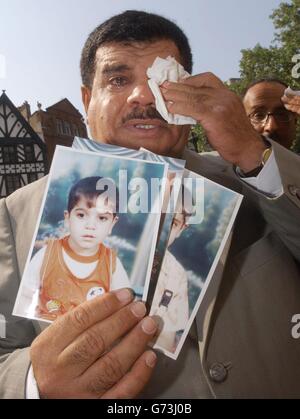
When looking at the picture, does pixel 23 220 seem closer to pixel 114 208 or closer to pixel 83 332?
pixel 114 208

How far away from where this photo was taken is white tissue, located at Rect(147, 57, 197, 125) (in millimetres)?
1114

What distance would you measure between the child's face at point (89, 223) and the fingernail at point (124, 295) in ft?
0.46

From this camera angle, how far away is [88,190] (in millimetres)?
986

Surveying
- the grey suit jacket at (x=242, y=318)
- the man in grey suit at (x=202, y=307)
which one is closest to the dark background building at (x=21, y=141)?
the man in grey suit at (x=202, y=307)

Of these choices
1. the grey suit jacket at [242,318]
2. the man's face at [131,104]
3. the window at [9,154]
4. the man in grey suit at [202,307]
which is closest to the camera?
the man in grey suit at [202,307]

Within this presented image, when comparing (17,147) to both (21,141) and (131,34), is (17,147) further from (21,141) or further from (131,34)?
(131,34)

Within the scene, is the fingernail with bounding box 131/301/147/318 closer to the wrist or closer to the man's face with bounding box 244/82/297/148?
the wrist

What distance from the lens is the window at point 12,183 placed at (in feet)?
34.9

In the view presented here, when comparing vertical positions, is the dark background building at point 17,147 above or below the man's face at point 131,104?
above

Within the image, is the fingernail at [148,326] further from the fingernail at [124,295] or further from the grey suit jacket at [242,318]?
the grey suit jacket at [242,318]

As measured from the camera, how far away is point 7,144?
35.4 ft

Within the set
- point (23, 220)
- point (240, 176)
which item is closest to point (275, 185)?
point (240, 176)

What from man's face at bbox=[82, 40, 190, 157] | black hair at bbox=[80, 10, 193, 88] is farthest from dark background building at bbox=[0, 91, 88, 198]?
man's face at bbox=[82, 40, 190, 157]

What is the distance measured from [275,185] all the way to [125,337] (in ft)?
1.99
